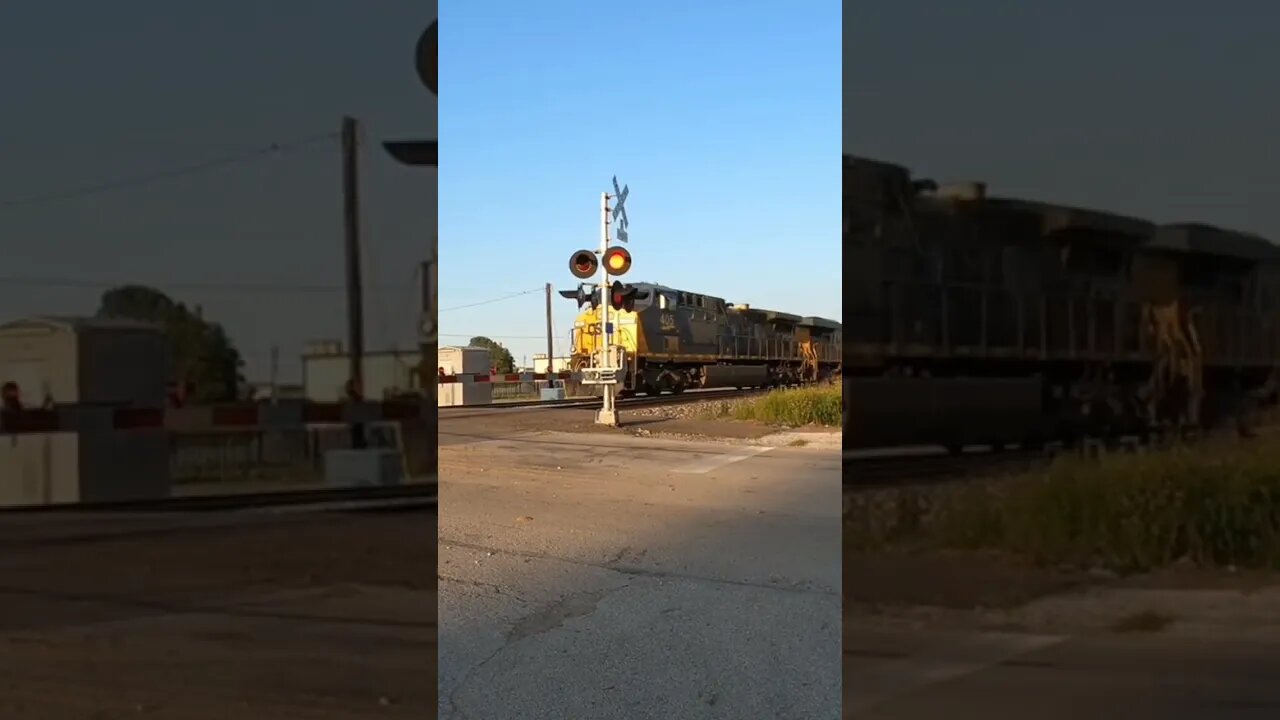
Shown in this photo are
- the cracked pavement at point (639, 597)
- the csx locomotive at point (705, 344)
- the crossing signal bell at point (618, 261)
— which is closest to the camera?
the cracked pavement at point (639, 597)

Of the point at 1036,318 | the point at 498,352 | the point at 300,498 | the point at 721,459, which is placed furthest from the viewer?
the point at 498,352

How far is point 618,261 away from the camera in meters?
13.1

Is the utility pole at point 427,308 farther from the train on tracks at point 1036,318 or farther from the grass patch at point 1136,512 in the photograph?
the grass patch at point 1136,512

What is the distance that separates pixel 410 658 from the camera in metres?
2.79

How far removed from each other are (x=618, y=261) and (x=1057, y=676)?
1085 centimetres

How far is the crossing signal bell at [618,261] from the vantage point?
42.9 ft

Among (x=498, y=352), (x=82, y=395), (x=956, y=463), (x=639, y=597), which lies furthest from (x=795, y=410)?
(x=498, y=352)

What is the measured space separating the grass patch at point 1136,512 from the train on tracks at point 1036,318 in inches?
4.8

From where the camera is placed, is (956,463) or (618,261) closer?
(956,463)

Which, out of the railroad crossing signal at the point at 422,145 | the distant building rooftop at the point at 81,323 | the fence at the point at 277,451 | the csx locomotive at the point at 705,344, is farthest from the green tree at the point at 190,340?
the csx locomotive at the point at 705,344

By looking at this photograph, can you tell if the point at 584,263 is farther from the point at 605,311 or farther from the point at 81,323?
the point at 81,323

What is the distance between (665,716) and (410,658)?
1045 mm

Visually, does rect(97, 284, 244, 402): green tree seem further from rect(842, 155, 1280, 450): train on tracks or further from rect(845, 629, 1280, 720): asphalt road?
rect(845, 629, 1280, 720): asphalt road

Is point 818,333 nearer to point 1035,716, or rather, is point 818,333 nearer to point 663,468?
point 663,468
